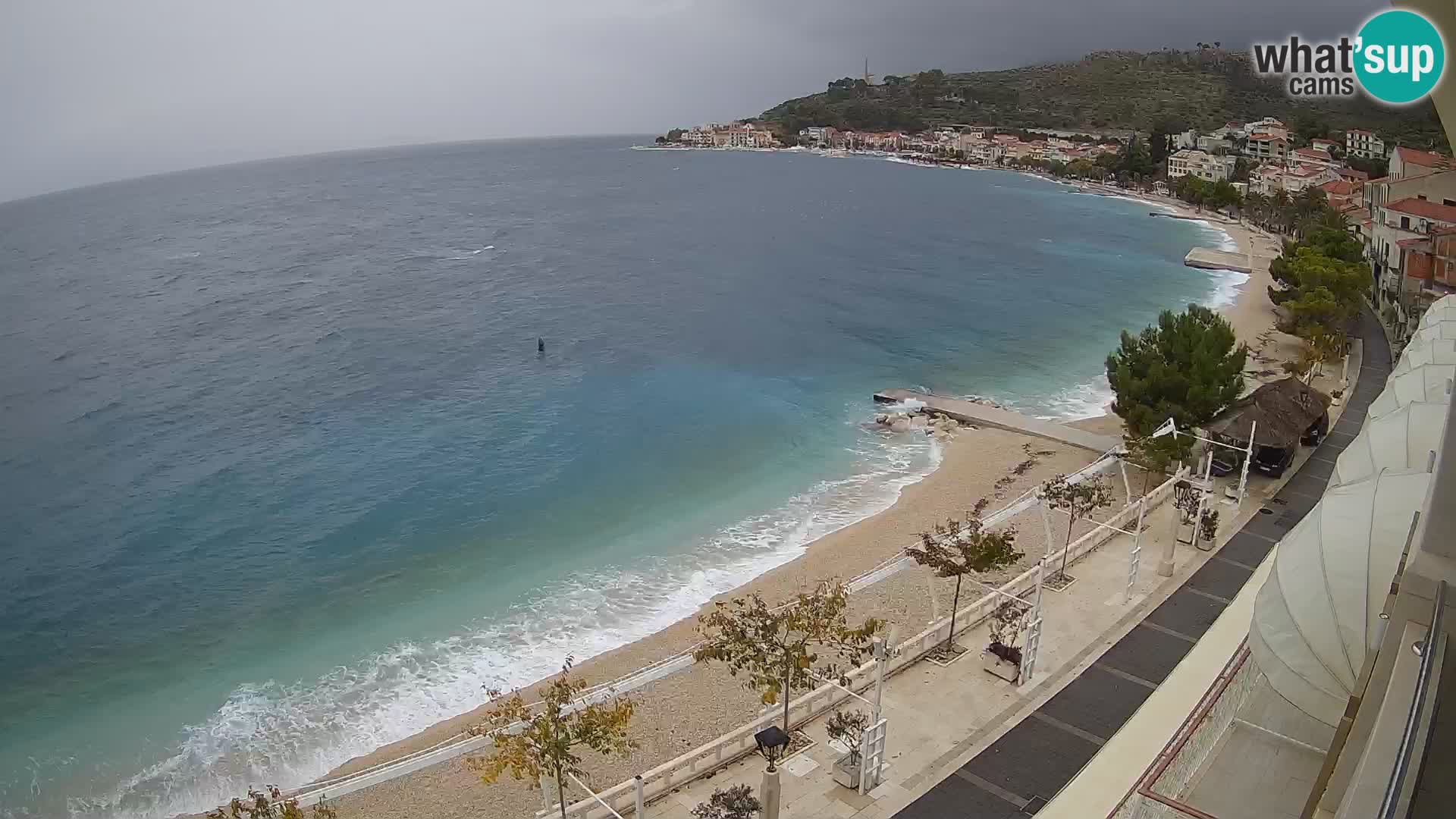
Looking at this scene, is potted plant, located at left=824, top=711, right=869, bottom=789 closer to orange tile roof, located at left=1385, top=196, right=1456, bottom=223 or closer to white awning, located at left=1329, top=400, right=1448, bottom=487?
white awning, located at left=1329, top=400, right=1448, bottom=487

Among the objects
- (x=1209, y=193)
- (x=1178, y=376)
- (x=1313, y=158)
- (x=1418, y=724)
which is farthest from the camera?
(x=1313, y=158)

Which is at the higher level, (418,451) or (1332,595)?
(1332,595)

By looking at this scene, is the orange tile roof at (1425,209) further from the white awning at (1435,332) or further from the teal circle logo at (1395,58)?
the teal circle logo at (1395,58)

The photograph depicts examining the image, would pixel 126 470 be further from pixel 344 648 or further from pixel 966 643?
pixel 966 643

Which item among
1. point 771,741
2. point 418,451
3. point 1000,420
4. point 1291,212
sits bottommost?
point 1000,420

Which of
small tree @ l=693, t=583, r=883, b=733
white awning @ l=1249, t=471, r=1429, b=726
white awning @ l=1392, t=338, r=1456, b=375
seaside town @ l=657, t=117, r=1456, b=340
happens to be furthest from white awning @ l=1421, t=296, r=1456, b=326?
seaside town @ l=657, t=117, r=1456, b=340

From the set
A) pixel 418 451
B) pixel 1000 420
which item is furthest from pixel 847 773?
pixel 418 451

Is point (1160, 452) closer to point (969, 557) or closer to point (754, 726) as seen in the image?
point (969, 557)
